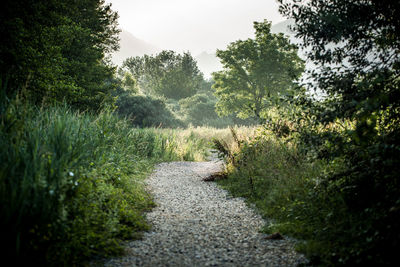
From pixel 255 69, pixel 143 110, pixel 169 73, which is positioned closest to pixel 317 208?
pixel 143 110

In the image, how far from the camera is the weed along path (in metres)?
2.85

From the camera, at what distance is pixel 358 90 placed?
120 inches

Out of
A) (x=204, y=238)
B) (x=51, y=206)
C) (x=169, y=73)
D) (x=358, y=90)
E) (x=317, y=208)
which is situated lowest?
(x=204, y=238)

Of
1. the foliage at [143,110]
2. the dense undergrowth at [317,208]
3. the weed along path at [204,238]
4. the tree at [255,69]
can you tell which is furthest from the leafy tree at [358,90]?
the tree at [255,69]

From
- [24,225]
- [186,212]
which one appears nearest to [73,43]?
[186,212]

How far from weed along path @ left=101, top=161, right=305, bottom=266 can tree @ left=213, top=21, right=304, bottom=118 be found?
64.0 feet

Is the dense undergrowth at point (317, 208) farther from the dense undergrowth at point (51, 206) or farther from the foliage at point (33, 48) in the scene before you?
the foliage at point (33, 48)

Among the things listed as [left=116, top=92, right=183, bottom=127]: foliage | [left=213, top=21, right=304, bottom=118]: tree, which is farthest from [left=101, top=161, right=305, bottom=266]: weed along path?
[left=213, top=21, right=304, bottom=118]: tree

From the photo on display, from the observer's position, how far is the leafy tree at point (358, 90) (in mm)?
2676

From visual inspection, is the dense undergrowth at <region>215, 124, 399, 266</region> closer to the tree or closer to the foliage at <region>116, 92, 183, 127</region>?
the foliage at <region>116, 92, 183, 127</region>

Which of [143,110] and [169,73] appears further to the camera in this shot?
[169,73]

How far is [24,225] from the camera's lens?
2320 millimetres

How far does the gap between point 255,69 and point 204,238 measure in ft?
76.2

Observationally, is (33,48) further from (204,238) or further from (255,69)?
(255,69)
